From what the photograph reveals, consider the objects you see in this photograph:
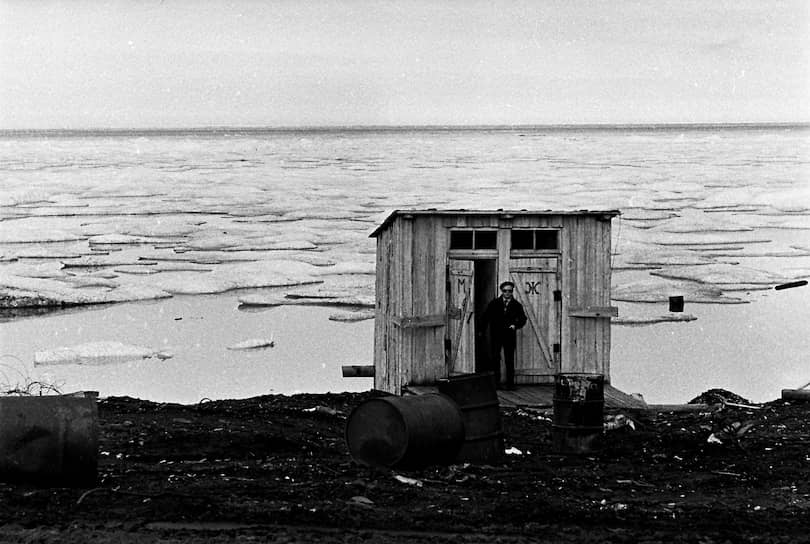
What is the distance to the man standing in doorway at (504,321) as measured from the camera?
18.9m

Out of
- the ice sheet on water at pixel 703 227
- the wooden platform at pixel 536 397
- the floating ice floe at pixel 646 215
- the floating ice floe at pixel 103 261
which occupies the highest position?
the floating ice floe at pixel 646 215

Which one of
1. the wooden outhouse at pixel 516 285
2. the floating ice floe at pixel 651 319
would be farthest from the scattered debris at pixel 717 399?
the floating ice floe at pixel 651 319

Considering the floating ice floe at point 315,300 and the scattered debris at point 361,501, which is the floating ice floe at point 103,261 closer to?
the floating ice floe at point 315,300

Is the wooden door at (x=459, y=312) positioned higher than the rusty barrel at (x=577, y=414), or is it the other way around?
the wooden door at (x=459, y=312)

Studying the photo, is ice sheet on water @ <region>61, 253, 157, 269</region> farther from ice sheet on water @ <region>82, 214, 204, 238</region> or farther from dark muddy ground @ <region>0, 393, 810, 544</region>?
dark muddy ground @ <region>0, 393, 810, 544</region>

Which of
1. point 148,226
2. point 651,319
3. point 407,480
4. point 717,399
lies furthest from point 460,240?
point 148,226

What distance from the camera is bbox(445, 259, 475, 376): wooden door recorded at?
64.4 feet

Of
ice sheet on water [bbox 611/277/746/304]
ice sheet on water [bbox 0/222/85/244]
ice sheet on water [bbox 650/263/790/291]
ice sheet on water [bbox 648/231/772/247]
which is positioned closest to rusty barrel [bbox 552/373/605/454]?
ice sheet on water [bbox 611/277/746/304]

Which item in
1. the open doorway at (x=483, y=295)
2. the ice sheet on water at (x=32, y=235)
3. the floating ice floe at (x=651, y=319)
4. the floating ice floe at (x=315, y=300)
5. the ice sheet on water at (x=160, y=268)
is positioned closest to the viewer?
the open doorway at (x=483, y=295)

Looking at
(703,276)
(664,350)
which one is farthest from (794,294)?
(664,350)

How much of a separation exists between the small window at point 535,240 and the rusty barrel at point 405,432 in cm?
706

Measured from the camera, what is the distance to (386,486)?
11758 mm

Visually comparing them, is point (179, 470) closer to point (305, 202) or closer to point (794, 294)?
point (794, 294)

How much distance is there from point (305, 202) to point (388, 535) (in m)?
41.0
